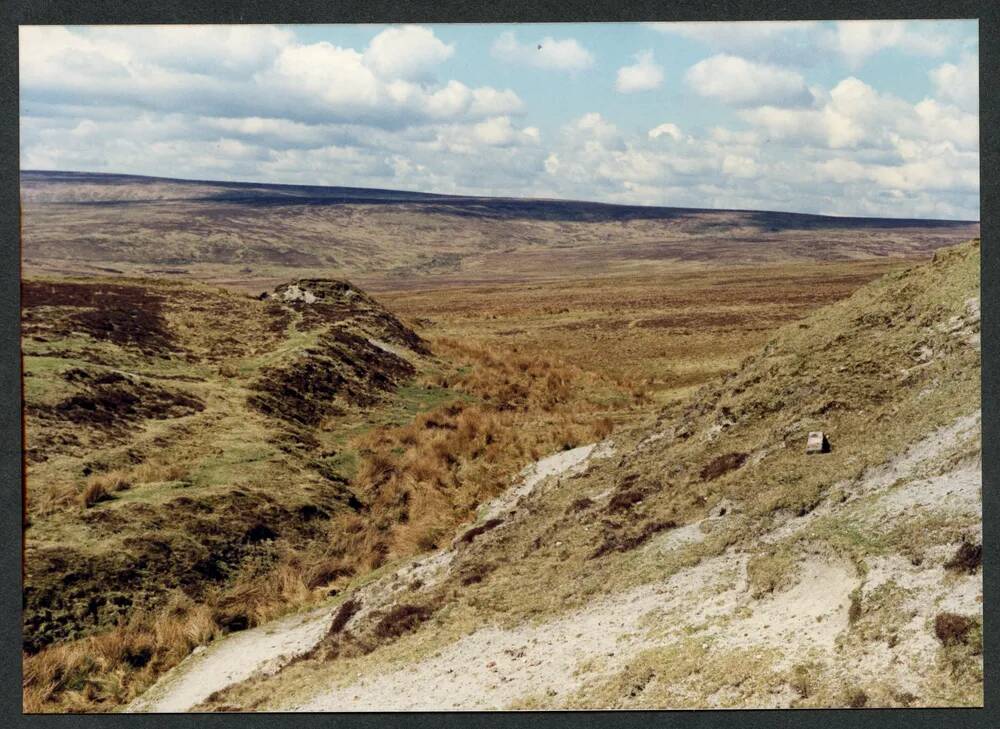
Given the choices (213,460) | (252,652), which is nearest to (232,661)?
(252,652)

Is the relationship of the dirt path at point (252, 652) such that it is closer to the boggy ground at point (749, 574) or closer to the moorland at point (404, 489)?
the boggy ground at point (749, 574)

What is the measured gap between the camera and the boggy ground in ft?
26.8

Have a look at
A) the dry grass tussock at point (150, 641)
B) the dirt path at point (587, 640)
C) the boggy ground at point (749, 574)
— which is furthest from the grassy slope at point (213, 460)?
the dirt path at point (587, 640)

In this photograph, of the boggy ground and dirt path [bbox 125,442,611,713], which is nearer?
the boggy ground

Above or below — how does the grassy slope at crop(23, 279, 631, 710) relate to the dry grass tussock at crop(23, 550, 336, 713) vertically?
above

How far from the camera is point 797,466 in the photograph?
11164mm

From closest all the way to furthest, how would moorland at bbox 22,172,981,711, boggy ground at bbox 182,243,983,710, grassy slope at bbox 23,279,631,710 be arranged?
boggy ground at bbox 182,243,983,710, moorland at bbox 22,172,981,711, grassy slope at bbox 23,279,631,710

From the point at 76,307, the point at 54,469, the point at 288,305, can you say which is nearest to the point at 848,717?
the point at 54,469

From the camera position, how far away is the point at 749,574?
9.48 metres

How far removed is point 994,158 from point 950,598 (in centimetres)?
536

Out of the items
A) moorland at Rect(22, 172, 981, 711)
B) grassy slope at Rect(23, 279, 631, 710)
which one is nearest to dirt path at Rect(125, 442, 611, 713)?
moorland at Rect(22, 172, 981, 711)

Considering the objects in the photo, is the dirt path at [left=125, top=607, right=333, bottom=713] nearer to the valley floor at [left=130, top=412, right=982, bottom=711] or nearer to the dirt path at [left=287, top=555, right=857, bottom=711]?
the valley floor at [left=130, top=412, right=982, bottom=711]

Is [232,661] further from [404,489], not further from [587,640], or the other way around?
[404,489]

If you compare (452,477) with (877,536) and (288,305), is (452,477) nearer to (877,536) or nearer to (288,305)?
(877,536)
